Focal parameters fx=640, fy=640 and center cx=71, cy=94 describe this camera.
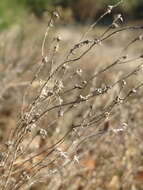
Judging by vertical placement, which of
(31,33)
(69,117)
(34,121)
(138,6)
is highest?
(138,6)

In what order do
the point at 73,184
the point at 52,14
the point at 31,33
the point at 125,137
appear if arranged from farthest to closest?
the point at 31,33, the point at 125,137, the point at 73,184, the point at 52,14

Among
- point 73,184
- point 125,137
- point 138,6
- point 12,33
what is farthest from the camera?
point 138,6

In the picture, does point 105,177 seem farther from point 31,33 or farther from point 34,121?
point 31,33

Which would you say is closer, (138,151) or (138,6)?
(138,151)

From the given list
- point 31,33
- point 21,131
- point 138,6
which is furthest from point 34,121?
point 138,6

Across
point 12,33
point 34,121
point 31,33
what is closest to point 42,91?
point 34,121

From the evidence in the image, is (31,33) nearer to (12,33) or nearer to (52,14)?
(12,33)

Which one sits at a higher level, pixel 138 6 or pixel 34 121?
pixel 138 6
